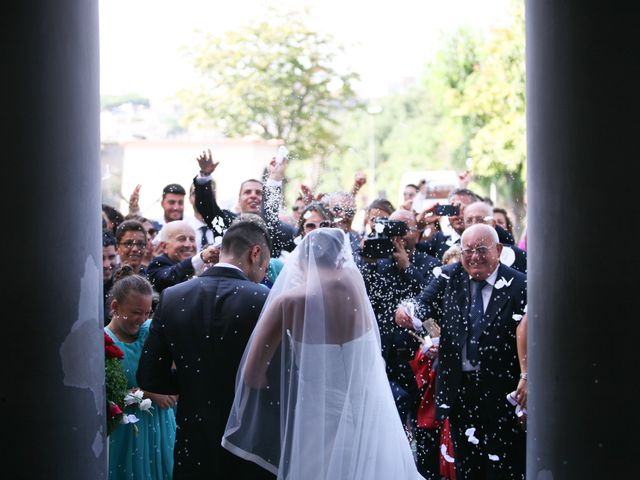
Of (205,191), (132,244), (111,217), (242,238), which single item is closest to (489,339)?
(242,238)

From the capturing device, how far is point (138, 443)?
705cm

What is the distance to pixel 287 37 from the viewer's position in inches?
1325

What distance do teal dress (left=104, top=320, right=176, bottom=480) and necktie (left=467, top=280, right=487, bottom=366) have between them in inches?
87.6

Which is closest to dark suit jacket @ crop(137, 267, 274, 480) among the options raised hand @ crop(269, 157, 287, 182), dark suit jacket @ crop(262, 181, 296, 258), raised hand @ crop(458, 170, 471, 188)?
dark suit jacket @ crop(262, 181, 296, 258)

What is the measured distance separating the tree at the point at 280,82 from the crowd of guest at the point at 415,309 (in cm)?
2236

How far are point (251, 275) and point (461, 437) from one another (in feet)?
8.31

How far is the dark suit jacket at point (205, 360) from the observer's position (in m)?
6.06

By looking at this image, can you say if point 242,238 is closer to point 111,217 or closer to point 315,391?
point 315,391

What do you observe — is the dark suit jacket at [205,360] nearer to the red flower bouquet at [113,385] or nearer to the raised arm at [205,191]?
the red flower bouquet at [113,385]

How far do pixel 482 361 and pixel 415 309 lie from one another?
87 cm

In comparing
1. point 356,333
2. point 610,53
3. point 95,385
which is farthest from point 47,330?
point 610,53

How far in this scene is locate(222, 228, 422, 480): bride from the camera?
5.98m

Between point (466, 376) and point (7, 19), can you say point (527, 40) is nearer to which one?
point (7, 19)

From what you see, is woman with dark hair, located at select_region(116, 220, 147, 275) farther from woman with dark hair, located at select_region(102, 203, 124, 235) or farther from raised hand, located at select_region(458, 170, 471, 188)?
raised hand, located at select_region(458, 170, 471, 188)
